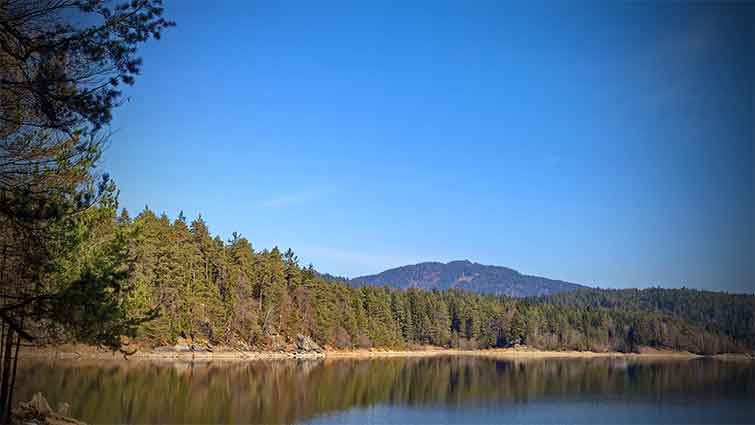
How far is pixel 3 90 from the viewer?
38.1 ft

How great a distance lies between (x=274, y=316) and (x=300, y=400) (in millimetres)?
46527

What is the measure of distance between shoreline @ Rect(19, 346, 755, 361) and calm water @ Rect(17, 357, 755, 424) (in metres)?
3.10

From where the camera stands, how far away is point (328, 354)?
313ft

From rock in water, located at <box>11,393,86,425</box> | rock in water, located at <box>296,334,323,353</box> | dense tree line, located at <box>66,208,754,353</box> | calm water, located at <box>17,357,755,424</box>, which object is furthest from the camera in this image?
rock in water, located at <box>296,334,323,353</box>

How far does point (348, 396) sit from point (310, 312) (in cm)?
4813

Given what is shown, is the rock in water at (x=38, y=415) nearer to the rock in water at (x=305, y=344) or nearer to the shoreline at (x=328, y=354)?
the shoreline at (x=328, y=354)

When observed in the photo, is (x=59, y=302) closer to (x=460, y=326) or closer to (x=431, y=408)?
(x=431, y=408)

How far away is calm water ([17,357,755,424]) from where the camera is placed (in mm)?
34188

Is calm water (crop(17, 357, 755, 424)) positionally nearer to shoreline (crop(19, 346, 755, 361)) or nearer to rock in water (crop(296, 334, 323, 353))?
shoreline (crop(19, 346, 755, 361))

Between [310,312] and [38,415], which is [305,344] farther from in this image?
[38,415]

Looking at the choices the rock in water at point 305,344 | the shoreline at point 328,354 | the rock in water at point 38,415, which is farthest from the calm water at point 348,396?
the rock in water at point 305,344

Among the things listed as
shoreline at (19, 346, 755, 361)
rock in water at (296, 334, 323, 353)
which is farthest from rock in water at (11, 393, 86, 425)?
rock in water at (296, 334, 323, 353)

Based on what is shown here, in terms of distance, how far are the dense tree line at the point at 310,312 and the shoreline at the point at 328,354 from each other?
1.54 metres

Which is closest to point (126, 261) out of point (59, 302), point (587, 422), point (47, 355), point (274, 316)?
point (59, 302)
